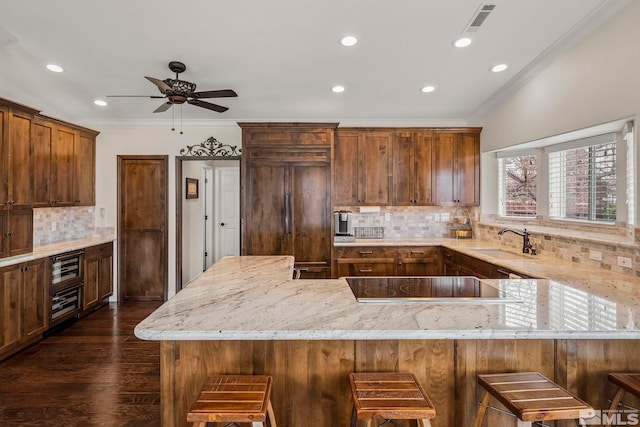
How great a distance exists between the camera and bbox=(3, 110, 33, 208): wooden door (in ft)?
10.4

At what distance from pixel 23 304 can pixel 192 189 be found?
2898mm

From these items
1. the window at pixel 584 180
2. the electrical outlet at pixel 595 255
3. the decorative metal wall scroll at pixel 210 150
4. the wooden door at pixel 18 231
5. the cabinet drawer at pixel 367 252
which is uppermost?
the decorative metal wall scroll at pixel 210 150

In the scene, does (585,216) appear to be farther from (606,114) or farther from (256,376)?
(256,376)

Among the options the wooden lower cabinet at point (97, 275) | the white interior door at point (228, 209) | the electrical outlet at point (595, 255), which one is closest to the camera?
the electrical outlet at point (595, 255)

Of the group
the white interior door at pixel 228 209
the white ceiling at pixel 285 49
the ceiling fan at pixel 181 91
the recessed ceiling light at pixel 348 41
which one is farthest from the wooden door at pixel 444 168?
the white interior door at pixel 228 209

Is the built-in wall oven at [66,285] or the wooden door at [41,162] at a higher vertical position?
the wooden door at [41,162]

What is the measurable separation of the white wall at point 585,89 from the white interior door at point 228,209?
16.6ft

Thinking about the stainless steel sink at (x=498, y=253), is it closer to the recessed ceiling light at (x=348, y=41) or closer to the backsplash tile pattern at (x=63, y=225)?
the recessed ceiling light at (x=348, y=41)

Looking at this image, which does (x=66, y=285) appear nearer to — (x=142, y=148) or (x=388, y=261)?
(x=142, y=148)

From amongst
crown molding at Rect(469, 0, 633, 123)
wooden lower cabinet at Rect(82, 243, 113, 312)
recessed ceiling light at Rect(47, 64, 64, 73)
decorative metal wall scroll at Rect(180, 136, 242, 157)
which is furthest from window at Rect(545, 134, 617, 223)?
wooden lower cabinet at Rect(82, 243, 113, 312)

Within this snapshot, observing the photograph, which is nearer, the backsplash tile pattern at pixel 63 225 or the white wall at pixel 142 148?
the backsplash tile pattern at pixel 63 225

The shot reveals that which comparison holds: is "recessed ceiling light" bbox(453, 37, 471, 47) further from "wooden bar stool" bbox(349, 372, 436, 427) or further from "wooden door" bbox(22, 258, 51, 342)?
"wooden door" bbox(22, 258, 51, 342)

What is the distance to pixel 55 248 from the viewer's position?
3828 mm

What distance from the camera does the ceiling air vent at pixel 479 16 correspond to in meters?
2.39
